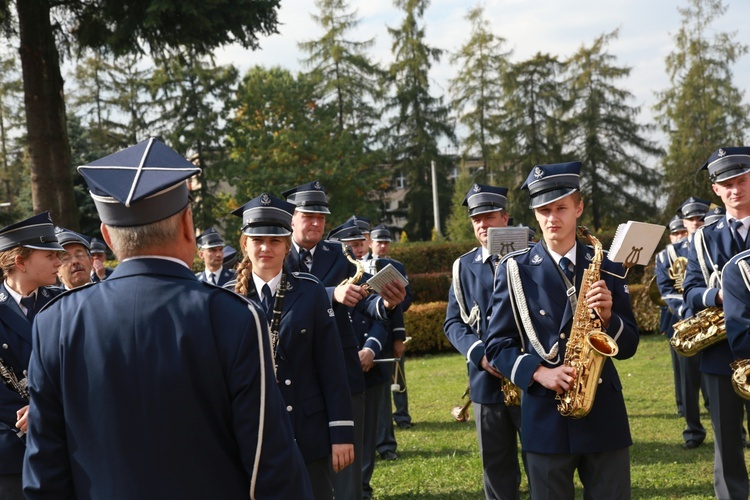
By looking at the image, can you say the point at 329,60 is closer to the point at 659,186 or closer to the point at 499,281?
the point at 659,186

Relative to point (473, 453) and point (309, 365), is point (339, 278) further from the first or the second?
point (473, 453)

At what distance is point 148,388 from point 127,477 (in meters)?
0.30

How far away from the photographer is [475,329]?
6.61 meters

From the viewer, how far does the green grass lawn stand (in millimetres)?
7984

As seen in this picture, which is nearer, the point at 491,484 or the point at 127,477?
the point at 127,477

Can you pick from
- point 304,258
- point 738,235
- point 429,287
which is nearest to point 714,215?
point 738,235

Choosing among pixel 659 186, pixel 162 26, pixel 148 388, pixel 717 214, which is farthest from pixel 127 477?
pixel 659 186

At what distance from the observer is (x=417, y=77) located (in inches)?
2154

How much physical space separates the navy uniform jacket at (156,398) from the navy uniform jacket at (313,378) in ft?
6.70

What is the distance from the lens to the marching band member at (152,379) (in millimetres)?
2568

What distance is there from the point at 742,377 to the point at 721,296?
0.95 metres

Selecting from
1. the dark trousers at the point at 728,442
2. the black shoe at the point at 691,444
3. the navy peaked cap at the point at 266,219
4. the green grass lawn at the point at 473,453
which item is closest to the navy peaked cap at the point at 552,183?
the navy peaked cap at the point at 266,219

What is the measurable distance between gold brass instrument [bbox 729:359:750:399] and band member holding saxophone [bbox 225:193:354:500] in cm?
283

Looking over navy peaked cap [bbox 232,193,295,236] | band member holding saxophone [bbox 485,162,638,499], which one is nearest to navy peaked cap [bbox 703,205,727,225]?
band member holding saxophone [bbox 485,162,638,499]
